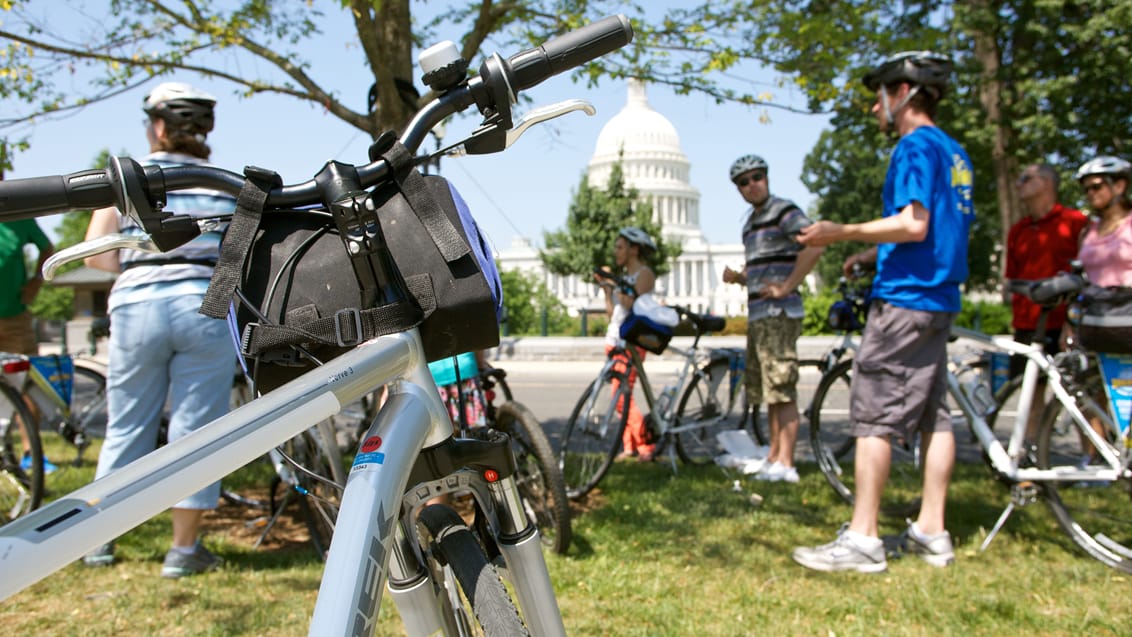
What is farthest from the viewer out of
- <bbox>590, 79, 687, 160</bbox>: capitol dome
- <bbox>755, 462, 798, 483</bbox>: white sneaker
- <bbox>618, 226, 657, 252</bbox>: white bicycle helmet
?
<bbox>590, 79, 687, 160</bbox>: capitol dome

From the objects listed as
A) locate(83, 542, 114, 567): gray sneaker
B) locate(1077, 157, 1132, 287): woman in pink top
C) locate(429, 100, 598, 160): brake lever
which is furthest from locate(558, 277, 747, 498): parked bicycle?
locate(429, 100, 598, 160): brake lever

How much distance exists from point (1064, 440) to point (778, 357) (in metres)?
1.80

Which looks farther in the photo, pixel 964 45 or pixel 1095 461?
pixel 964 45

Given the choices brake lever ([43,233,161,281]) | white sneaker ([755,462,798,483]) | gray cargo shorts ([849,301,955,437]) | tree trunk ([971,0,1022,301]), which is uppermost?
tree trunk ([971,0,1022,301])

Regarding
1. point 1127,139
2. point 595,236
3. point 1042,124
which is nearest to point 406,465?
point 1042,124

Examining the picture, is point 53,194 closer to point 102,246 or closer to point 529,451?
point 102,246

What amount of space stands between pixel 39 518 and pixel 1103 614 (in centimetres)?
353

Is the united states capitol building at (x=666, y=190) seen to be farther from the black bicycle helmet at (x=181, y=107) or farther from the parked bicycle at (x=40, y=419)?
the black bicycle helmet at (x=181, y=107)

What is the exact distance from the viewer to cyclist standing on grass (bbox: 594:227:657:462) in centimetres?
580

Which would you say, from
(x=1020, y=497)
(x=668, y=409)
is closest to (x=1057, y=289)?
(x=1020, y=497)

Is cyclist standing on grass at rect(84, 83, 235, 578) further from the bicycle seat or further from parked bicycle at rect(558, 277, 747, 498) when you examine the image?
the bicycle seat

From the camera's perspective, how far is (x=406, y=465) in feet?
4.58

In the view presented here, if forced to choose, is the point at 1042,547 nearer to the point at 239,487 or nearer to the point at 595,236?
the point at 239,487

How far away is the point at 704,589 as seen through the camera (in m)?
3.59
